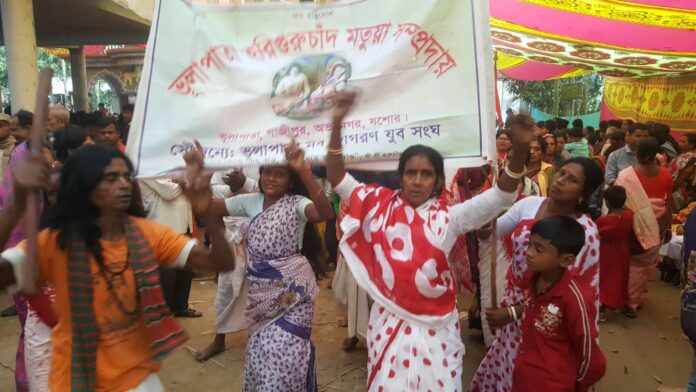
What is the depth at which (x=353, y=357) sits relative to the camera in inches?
178

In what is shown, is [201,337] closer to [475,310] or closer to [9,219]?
[475,310]

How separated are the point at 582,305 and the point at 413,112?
1.23 metres

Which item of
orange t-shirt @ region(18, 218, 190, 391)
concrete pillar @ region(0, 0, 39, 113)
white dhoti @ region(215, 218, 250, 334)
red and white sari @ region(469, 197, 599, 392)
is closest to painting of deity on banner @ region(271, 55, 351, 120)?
orange t-shirt @ region(18, 218, 190, 391)

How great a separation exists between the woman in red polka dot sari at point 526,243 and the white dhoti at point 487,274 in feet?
2.95

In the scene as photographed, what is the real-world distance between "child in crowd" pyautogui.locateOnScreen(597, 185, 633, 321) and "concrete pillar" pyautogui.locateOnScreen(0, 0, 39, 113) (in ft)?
25.2

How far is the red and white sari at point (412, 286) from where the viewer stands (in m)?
2.48

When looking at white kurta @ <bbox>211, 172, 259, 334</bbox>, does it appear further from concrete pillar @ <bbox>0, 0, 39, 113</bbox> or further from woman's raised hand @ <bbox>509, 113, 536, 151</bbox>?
concrete pillar @ <bbox>0, 0, 39, 113</bbox>

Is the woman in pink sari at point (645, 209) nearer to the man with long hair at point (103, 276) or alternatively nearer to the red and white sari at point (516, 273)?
the red and white sari at point (516, 273)

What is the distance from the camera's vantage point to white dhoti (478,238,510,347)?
4203 mm

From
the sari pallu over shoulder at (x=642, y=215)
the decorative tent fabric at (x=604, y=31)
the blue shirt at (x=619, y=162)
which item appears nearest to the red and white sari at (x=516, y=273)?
the sari pallu over shoulder at (x=642, y=215)

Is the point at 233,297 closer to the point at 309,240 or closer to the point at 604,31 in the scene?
the point at 309,240

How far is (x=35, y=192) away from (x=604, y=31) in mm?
8588

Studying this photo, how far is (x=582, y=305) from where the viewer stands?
8.61 feet

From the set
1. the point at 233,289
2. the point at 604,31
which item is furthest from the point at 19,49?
the point at 604,31
